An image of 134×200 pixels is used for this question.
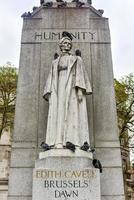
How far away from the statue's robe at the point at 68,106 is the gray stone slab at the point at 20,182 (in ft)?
4.63

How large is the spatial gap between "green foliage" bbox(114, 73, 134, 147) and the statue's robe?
599 inches

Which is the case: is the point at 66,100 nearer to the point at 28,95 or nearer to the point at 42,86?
the point at 42,86

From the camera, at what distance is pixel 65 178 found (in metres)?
9.58

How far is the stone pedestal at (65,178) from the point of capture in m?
9.39

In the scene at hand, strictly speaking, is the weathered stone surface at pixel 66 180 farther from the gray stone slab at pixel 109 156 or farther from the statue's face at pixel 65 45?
the statue's face at pixel 65 45

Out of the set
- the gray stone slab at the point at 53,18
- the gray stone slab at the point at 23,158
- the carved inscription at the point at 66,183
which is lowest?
the carved inscription at the point at 66,183

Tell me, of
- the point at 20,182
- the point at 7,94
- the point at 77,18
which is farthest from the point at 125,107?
the point at 20,182

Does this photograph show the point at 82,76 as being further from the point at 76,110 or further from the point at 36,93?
the point at 36,93

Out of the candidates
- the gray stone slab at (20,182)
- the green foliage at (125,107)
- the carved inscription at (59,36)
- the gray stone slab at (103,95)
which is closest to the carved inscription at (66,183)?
the gray stone slab at (20,182)

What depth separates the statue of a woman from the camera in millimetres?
10398

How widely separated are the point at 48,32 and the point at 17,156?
15.7 feet

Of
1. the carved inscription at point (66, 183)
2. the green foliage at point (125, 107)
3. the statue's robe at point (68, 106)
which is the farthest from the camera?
the green foliage at point (125, 107)

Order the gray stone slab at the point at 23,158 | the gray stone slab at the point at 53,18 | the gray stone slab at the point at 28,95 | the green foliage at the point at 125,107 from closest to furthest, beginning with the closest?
the gray stone slab at the point at 23,158
the gray stone slab at the point at 28,95
the gray stone slab at the point at 53,18
the green foliage at the point at 125,107

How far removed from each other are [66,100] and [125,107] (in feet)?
56.5
